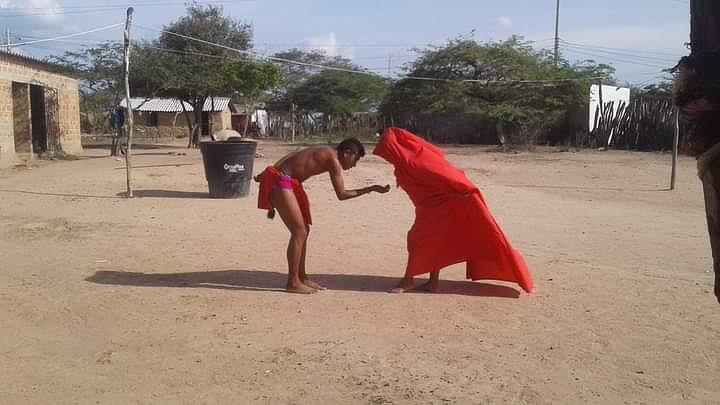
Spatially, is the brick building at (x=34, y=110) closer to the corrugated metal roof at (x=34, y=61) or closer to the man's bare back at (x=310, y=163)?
the corrugated metal roof at (x=34, y=61)

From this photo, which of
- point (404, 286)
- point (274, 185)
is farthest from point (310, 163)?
point (404, 286)

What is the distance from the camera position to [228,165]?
A: 11.7 meters

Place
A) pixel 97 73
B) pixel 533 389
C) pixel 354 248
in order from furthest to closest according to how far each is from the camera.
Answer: pixel 97 73 → pixel 354 248 → pixel 533 389

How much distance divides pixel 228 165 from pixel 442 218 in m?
6.67

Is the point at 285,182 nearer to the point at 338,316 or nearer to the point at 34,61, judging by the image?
the point at 338,316

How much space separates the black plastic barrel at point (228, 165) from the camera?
11625mm

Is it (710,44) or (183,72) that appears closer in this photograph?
(710,44)

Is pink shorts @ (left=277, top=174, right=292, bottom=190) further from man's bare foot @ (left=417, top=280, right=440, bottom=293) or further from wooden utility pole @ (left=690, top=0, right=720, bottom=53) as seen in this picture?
wooden utility pole @ (left=690, top=0, right=720, bottom=53)

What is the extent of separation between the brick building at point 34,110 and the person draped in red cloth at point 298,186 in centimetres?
1492

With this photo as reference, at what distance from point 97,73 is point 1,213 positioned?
740 inches

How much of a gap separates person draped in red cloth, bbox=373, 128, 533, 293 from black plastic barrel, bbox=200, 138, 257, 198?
6.25 metres

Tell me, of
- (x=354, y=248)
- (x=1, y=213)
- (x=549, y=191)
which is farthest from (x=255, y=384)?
(x=549, y=191)

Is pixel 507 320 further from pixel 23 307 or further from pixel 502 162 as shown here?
pixel 502 162

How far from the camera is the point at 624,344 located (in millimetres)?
4621
